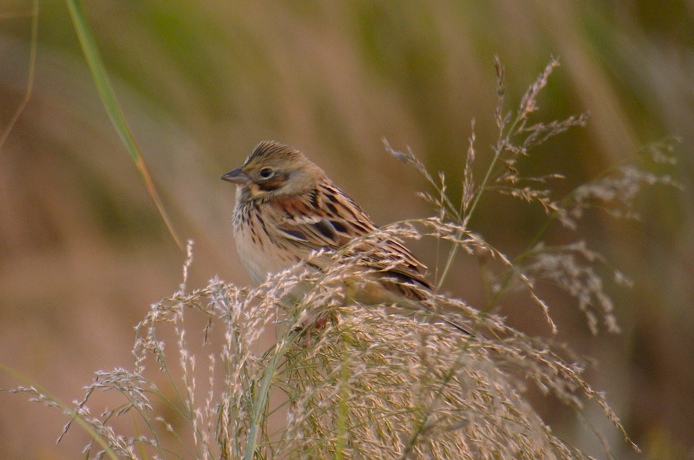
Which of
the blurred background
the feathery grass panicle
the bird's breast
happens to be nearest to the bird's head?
the bird's breast

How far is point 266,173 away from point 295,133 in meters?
1.34

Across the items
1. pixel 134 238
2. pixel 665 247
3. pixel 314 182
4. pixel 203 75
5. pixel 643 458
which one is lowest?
pixel 643 458

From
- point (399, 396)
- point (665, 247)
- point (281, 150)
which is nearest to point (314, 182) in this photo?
point (281, 150)

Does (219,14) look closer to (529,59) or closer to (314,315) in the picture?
(529,59)

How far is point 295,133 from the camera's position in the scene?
15.7 feet

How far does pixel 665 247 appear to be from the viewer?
15.5ft

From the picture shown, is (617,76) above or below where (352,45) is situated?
below

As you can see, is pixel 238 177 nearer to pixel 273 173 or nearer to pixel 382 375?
pixel 273 173

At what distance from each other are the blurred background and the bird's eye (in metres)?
1.04

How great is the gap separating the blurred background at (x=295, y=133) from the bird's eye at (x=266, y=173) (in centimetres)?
104

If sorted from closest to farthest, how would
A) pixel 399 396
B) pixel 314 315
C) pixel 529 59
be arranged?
pixel 399 396 → pixel 314 315 → pixel 529 59

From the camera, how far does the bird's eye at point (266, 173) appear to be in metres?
3.47

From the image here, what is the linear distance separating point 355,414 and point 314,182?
1779 millimetres

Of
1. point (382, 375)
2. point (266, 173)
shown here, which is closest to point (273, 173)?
point (266, 173)
